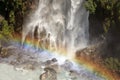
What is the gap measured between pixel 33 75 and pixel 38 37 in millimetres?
5237

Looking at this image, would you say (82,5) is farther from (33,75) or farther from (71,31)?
(33,75)

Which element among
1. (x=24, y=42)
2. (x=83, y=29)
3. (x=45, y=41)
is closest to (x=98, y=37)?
(x=83, y=29)

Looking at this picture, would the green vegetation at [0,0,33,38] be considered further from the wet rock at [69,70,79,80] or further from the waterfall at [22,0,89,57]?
the wet rock at [69,70,79,80]

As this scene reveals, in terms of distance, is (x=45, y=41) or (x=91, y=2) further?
(x=45, y=41)

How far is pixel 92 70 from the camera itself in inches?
1076

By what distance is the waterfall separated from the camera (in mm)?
29422

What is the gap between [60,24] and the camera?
30.0 metres

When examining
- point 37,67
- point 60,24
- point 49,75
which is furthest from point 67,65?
point 60,24

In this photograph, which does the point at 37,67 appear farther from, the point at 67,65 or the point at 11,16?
the point at 11,16

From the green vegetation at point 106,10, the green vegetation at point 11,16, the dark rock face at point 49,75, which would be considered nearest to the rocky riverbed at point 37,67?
the dark rock face at point 49,75

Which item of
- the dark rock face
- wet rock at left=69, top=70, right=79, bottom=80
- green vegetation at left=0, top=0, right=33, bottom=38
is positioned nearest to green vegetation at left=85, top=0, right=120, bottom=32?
wet rock at left=69, top=70, right=79, bottom=80

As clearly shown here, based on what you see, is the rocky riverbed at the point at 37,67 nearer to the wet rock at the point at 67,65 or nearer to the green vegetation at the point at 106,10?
the wet rock at the point at 67,65

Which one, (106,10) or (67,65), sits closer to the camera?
(106,10)

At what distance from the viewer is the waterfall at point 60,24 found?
29.4 metres
